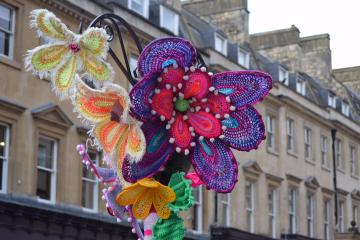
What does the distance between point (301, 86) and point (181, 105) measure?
27.8 metres

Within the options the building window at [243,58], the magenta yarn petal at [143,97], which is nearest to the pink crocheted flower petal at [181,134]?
the magenta yarn petal at [143,97]

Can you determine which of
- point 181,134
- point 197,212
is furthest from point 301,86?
point 181,134

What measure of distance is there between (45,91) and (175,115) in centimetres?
1283

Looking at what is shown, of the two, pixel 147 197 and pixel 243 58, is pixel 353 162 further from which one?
pixel 147 197

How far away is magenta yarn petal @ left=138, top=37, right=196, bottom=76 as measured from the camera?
6523 millimetres

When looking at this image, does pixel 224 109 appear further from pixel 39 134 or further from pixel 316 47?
pixel 316 47

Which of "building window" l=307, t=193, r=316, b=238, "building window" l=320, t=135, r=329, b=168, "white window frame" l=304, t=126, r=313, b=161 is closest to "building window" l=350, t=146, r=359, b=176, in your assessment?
"building window" l=320, t=135, r=329, b=168

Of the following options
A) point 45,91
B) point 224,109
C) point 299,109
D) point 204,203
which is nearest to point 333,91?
point 299,109

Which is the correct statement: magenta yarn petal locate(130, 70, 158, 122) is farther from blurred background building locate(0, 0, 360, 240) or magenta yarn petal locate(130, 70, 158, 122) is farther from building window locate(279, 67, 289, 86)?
building window locate(279, 67, 289, 86)

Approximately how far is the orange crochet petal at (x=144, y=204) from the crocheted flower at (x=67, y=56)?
3.32ft

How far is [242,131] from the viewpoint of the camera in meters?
6.83

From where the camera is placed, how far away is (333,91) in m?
38.2

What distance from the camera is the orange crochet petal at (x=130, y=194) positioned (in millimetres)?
6312

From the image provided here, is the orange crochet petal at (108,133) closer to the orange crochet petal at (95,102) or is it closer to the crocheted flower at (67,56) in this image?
the orange crochet petal at (95,102)
